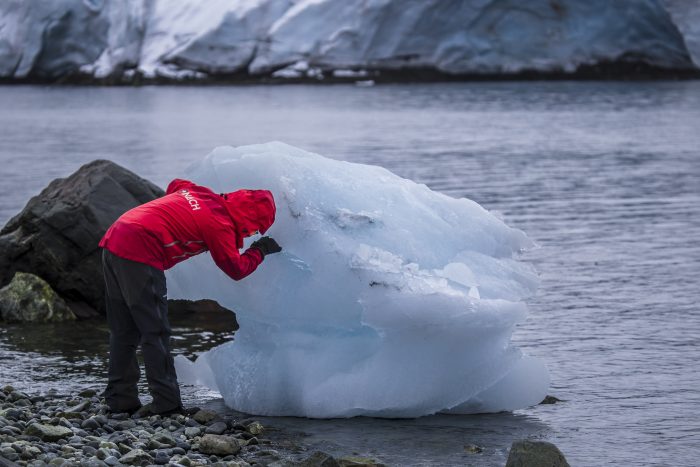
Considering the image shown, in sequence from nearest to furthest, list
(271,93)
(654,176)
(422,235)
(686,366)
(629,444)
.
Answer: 1. (629,444)
2. (422,235)
3. (686,366)
4. (654,176)
5. (271,93)

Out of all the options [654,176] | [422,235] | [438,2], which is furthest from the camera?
[438,2]

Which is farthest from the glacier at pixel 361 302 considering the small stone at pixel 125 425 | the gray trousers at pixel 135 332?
the small stone at pixel 125 425

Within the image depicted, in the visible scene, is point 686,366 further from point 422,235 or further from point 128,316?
point 128,316

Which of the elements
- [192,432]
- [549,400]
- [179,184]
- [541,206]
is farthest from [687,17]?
[192,432]

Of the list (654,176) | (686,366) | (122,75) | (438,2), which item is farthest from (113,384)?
(122,75)

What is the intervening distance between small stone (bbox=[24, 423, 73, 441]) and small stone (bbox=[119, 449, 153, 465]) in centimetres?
51

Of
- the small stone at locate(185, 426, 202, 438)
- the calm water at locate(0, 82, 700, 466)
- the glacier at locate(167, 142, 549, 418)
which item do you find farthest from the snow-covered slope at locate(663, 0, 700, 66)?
the small stone at locate(185, 426, 202, 438)

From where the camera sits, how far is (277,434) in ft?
22.5

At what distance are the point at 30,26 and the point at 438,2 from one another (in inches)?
745

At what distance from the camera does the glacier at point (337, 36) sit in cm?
4769

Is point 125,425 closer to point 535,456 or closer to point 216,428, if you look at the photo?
point 216,428

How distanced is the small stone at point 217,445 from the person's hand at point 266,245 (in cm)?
121

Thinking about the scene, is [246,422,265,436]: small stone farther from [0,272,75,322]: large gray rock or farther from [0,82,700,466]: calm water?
[0,272,75,322]: large gray rock

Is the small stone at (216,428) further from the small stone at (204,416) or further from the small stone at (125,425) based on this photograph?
the small stone at (125,425)
